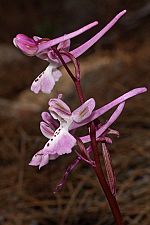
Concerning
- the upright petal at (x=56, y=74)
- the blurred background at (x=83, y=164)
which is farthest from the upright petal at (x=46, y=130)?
the blurred background at (x=83, y=164)

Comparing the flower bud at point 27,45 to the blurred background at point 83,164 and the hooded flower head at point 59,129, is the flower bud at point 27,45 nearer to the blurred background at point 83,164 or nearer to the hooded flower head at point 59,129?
the hooded flower head at point 59,129

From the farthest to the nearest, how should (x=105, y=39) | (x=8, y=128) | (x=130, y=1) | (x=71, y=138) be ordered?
(x=130, y=1) → (x=105, y=39) → (x=8, y=128) → (x=71, y=138)

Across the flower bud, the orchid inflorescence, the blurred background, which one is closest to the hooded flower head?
the orchid inflorescence

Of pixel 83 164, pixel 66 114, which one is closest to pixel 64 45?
pixel 66 114

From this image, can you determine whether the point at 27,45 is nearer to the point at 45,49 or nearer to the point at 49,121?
the point at 45,49

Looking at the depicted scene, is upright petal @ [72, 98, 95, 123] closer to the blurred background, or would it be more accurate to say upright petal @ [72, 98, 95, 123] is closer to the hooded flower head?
the hooded flower head

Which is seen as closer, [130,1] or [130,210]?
[130,210]

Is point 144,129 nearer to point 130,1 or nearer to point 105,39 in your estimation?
point 105,39

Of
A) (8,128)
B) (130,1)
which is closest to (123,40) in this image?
(130,1)
